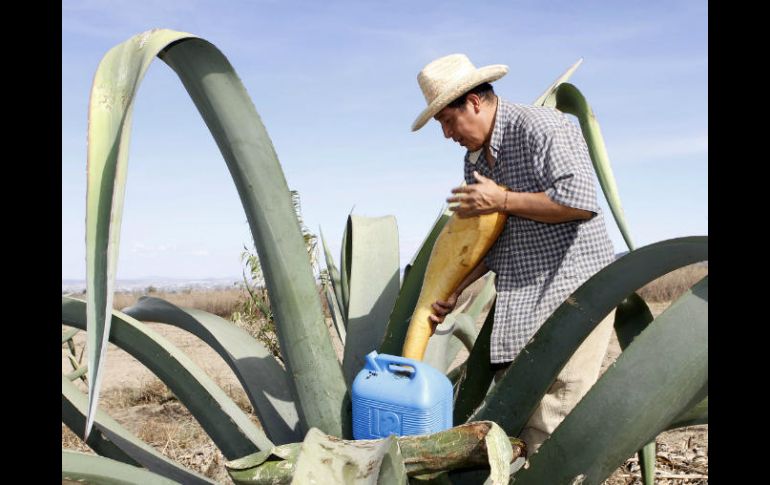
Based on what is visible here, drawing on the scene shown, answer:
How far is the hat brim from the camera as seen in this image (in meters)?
1.69

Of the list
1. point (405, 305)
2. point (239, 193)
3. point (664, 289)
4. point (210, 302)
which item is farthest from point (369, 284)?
point (210, 302)

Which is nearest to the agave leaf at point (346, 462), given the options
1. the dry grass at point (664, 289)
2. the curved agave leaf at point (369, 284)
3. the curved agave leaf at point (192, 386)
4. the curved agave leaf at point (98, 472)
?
the curved agave leaf at point (98, 472)

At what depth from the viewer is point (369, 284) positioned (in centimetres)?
180

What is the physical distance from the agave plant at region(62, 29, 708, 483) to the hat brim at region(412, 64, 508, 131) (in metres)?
0.41

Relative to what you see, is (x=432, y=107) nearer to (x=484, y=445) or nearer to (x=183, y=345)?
(x=484, y=445)

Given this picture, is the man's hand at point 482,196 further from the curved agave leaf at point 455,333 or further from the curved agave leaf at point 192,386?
the curved agave leaf at point 192,386

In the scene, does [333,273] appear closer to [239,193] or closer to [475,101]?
[475,101]

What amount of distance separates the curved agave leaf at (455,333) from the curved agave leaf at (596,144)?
1.62 feet

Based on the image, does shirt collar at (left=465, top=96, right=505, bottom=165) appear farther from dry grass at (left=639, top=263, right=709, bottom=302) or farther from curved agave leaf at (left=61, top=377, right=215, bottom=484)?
dry grass at (left=639, top=263, right=709, bottom=302)

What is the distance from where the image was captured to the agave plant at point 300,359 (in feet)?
3.31

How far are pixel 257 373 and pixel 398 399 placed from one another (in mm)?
388

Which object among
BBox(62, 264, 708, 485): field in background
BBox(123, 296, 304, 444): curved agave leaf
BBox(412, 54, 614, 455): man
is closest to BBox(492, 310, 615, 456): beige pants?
BBox(412, 54, 614, 455): man

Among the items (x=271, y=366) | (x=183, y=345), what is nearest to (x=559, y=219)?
(x=271, y=366)

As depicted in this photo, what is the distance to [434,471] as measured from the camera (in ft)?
3.84
